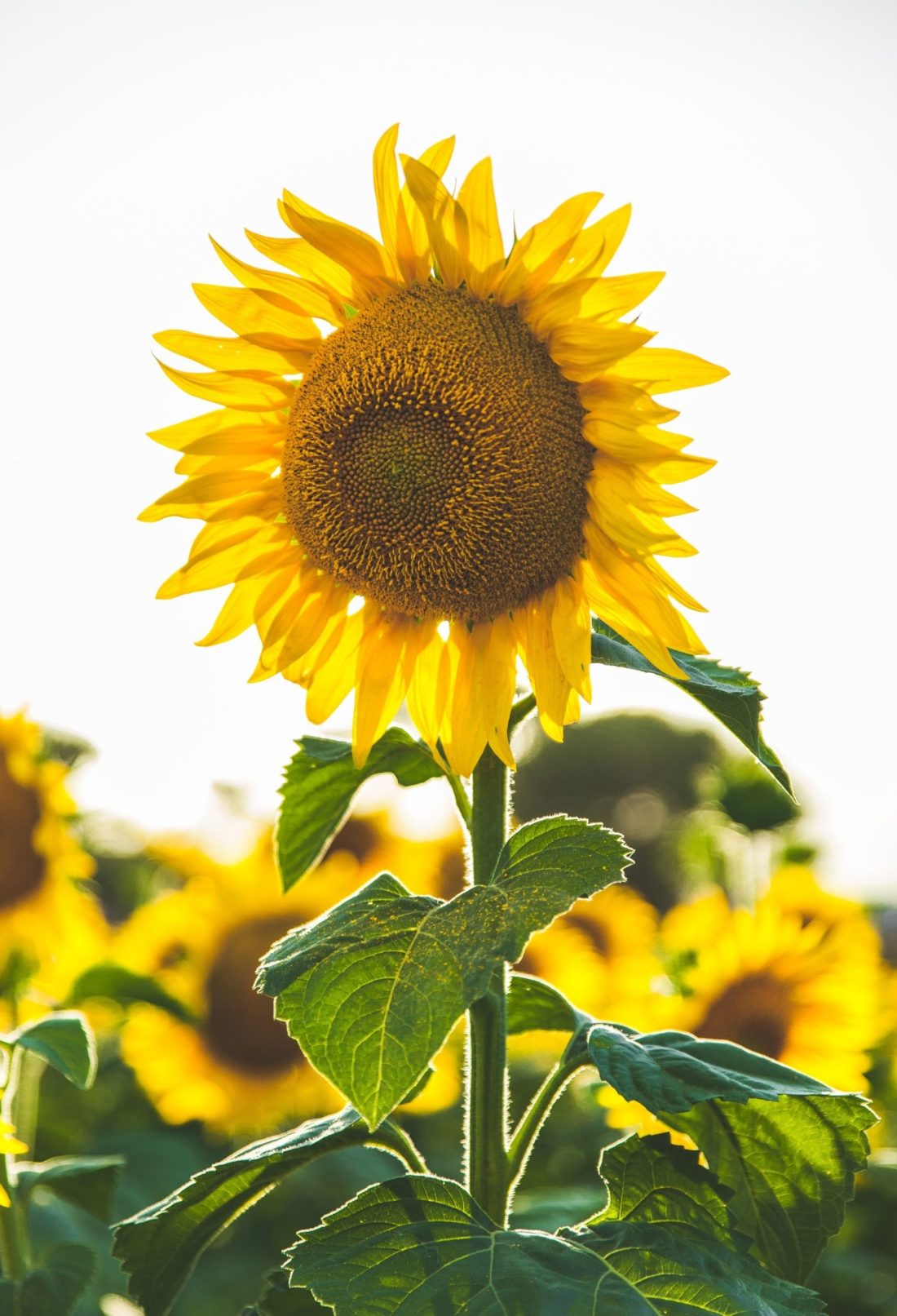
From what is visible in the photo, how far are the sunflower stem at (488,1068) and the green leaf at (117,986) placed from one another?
1.18 metres

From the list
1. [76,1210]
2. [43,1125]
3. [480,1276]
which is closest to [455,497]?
[480,1276]

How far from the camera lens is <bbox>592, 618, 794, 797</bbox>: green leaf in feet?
4.41

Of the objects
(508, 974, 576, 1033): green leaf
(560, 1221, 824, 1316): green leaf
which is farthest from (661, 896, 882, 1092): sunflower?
(560, 1221, 824, 1316): green leaf

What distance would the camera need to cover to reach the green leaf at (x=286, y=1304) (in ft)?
4.84

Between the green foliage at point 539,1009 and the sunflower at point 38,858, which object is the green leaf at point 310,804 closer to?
the green foliage at point 539,1009

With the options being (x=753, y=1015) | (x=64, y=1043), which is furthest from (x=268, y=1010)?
(x=64, y=1043)

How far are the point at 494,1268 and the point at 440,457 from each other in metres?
0.87

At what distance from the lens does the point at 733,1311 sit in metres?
1.18

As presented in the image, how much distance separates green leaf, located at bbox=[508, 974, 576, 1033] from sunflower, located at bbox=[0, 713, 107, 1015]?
6.25ft

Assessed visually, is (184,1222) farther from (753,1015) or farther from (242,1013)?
(242,1013)

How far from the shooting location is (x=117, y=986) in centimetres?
248

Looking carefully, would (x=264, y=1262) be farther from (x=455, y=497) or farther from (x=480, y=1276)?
(x=455, y=497)

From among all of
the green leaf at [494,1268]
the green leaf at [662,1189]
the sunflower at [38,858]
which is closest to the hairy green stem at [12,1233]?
the green leaf at [494,1268]

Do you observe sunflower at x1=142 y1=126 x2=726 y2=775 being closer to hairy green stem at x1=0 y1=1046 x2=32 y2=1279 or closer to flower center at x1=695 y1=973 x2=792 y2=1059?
hairy green stem at x1=0 y1=1046 x2=32 y2=1279
